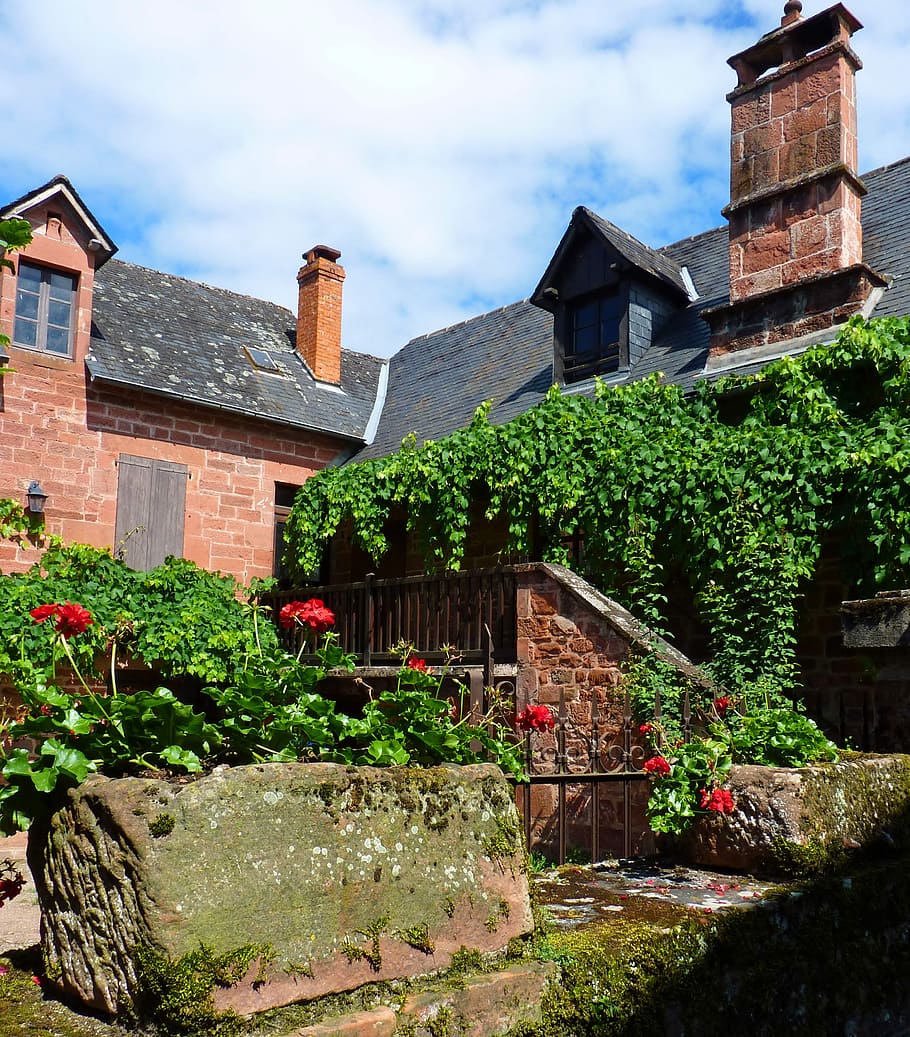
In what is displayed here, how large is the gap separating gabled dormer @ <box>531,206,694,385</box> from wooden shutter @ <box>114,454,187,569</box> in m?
4.96

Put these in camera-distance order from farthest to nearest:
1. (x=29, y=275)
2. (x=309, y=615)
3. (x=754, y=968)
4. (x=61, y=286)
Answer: (x=61, y=286)
(x=29, y=275)
(x=309, y=615)
(x=754, y=968)

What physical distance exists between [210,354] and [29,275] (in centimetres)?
269

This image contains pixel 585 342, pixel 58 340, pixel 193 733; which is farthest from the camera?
pixel 585 342

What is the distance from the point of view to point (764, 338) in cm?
1000

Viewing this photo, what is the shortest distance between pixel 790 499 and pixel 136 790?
7.03 meters

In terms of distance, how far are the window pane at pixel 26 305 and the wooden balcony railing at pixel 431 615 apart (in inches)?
180

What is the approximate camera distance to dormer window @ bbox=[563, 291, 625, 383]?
469 inches

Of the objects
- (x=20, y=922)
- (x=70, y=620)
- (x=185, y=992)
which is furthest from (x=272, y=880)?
(x=20, y=922)

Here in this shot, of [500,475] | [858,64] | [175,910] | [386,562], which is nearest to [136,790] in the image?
[175,910]

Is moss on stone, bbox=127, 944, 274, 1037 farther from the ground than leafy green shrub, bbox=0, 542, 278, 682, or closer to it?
closer to it

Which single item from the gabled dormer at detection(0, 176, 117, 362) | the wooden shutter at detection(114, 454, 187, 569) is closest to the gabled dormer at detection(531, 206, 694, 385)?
the wooden shutter at detection(114, 454, 187, 569)

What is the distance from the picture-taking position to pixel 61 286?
11.9 m

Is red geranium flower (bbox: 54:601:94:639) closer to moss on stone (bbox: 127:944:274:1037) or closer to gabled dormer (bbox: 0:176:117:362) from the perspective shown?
moss on stone (bbox: 127:944:274:1037)

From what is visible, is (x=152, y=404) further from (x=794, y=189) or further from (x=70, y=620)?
(x=70, y=620)
